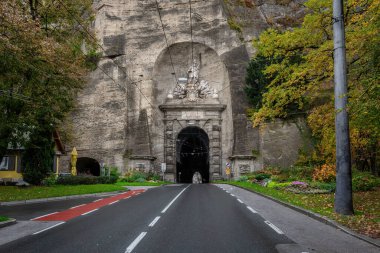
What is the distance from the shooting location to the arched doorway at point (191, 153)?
152 feet

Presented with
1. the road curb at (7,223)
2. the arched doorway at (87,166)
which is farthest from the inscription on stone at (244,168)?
the road curb at (7,223)

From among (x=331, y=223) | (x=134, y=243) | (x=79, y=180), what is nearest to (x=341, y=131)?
(x=331, y=223)

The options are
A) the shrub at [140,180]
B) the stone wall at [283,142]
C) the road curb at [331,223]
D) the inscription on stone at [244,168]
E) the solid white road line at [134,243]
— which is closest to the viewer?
the solid white road line at [134,243]

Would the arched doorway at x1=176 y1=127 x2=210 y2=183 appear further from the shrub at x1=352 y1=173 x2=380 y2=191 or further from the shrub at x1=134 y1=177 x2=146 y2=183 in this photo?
the shrub at x1=352 y1=173 x2=380 y2=191

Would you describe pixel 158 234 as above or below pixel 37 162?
below

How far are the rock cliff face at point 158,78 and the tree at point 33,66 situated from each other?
632 inches

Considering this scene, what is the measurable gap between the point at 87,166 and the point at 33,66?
96.8 feet

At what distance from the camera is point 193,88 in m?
44.2

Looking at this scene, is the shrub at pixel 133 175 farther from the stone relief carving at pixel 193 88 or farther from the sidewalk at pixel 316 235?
the sidewalk at pixel 316 235

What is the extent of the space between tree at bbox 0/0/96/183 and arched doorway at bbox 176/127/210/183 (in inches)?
898

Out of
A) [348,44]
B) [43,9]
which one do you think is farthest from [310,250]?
[43,9]

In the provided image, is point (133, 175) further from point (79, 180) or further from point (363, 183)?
point (363, 183)

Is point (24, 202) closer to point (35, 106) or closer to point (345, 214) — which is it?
point (35, 106)

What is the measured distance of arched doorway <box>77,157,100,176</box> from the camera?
4341 cm
